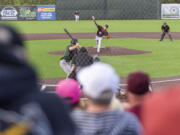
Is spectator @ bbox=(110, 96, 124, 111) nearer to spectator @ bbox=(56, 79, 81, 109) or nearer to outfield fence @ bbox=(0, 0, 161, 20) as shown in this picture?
spectator @ bbox=(56, 79, 81, 109)

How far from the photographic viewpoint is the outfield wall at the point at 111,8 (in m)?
56.5

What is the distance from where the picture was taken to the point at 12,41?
6.69 ft

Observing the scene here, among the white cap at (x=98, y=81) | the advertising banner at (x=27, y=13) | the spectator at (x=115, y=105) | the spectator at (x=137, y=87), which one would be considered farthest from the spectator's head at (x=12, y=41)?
the advertising banner at (x=27, y=13)

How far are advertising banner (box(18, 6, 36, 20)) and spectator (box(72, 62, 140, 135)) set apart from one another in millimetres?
56225

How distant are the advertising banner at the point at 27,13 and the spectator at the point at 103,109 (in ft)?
184

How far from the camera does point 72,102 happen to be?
4.29 metres

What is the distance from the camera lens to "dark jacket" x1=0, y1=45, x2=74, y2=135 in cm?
199

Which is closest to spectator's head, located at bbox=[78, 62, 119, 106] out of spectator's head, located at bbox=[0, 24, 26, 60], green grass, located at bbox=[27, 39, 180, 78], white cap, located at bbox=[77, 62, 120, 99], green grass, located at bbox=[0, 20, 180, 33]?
white cap, located at bbox=[77, 62, 120, 99]

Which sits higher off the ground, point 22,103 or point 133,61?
point 22,103

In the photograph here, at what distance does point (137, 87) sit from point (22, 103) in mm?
2336

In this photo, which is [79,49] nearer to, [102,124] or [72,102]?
[72,102]

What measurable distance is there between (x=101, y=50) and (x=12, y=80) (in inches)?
885

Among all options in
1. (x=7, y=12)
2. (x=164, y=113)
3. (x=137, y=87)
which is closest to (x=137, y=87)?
(x=137, y=87)

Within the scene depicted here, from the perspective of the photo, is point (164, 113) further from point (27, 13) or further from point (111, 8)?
point (27, 13)
